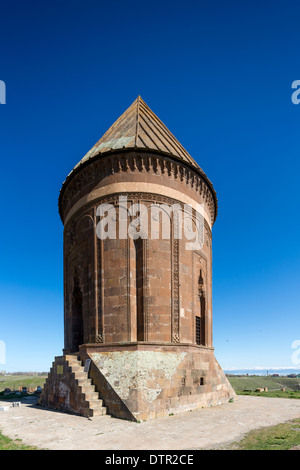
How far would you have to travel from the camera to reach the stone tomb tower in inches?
457

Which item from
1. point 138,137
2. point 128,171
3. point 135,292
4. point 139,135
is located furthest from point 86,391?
point 139,135

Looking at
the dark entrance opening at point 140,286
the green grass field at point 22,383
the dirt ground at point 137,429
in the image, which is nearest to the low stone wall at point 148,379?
the dirt ground at point 137,429

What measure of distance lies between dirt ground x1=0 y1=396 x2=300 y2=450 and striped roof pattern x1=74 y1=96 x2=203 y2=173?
973 centimetres

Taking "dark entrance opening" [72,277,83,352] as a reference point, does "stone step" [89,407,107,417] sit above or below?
below

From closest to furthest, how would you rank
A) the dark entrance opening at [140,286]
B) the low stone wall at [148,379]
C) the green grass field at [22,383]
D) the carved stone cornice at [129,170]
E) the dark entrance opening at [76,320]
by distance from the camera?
the low stone wall at [148,379], the dark entrance opening at [140,286], the carved stone cornice at [129,170], the dark entrance opening at [76,320], the green grass field at [22,383]

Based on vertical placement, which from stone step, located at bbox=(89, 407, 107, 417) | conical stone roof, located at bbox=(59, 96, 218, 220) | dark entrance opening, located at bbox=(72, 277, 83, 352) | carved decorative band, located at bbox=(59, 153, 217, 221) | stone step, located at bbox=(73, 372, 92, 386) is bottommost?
stone step, located at bbox=(89, 407, 107, 417)

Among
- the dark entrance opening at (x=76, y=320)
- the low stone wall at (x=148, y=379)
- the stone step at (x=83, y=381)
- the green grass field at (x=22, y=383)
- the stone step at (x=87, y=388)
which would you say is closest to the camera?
the low stone wall at (x=148, y=379)

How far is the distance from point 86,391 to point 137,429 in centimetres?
301

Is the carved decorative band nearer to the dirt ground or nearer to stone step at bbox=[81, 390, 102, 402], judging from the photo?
stone step at bbox=[81, 390, 102, 402]

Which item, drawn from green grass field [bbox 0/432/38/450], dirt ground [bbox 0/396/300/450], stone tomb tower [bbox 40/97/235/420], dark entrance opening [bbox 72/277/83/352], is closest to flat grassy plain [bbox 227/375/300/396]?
dark entrance opening [bbox 72/277/83/352]

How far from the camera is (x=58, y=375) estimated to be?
43.3 ft

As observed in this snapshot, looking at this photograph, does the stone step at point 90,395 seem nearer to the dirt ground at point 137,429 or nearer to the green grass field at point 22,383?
the dirt ground at point 137,429

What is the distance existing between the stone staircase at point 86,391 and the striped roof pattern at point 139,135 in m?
8.24

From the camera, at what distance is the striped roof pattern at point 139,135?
→ 14336 millimetres
